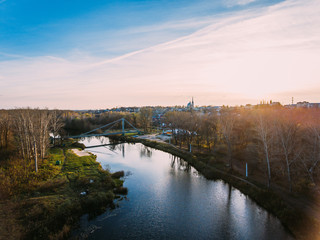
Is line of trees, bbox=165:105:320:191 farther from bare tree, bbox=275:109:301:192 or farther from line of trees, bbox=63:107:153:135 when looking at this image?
line of trees, bbox=63:107:153:135

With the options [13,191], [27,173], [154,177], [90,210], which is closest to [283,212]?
[154,177]

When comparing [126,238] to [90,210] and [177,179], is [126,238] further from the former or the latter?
[177,179]

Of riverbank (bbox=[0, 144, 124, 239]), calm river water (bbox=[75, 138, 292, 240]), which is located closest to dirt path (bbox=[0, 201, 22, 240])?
riverbank (bbox=[0, 144, 124, 239])

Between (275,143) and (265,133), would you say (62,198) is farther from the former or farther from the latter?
(275,143)

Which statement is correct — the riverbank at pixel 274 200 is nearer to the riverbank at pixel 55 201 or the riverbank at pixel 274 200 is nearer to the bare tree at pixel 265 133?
the bare tree at pixel 265 133

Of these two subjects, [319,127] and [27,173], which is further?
[27,173]

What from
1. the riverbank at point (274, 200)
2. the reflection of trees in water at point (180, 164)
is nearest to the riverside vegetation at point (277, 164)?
the riverbank at point (274, 200)
